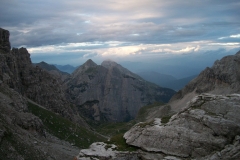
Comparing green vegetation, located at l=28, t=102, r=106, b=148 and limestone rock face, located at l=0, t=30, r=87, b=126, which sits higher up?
limestone rock face, located at l=0, t=30, r=87, b=126

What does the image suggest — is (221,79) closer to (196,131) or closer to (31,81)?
(31,81)

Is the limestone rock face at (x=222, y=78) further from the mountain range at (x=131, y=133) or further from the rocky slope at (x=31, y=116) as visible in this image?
the mountain range at (x=131, y=133)

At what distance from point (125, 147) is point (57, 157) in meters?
31.6

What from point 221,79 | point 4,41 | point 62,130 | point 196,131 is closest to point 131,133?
point 196,131

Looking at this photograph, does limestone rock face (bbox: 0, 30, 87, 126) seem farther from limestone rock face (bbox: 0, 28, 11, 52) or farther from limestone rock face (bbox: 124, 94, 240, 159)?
limestone rock face (bbox: 124, 94, 240, 159)

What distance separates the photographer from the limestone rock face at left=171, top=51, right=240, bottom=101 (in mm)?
167875

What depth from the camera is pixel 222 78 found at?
177 metres

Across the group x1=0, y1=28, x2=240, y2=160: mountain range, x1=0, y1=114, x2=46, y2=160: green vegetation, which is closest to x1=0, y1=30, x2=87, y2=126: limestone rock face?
x1=0, y1=28, x2=240, y2=160: mountain range

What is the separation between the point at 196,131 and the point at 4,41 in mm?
98560

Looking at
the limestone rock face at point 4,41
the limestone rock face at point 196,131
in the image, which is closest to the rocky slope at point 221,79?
the limestone rock face at point 4,41

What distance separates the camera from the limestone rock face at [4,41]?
118062mm

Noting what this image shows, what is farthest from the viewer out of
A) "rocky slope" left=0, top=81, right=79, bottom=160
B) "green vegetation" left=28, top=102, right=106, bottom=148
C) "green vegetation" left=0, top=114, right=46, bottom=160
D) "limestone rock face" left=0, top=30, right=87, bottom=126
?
"limestone rock face" left=0, top=30, right=87, bottom=126

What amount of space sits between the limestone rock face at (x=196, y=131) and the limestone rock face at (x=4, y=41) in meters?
88.1

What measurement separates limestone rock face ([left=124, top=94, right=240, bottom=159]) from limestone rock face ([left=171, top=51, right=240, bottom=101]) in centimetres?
12287
